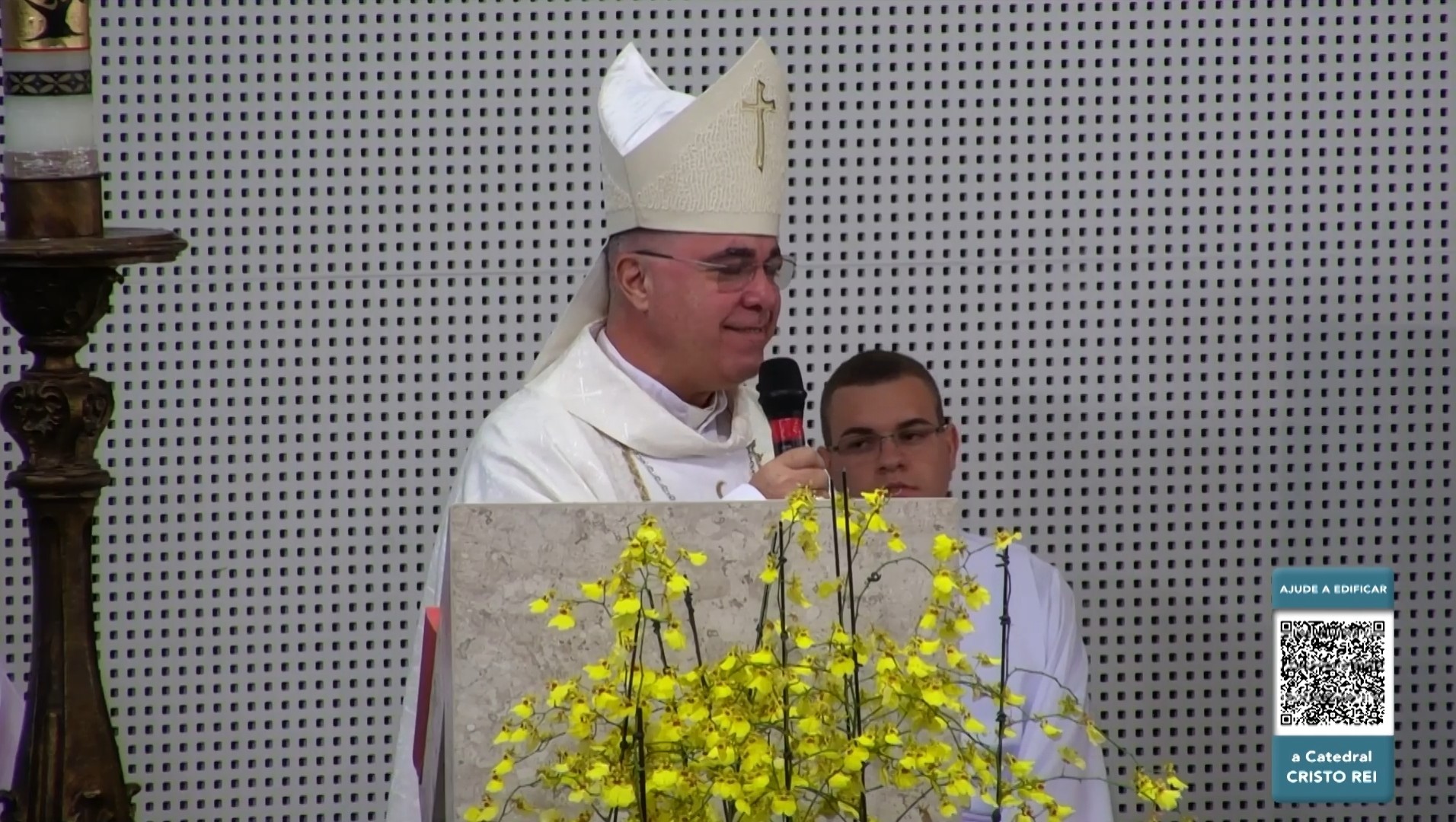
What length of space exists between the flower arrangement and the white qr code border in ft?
9.83

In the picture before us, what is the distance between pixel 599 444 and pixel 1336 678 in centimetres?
227

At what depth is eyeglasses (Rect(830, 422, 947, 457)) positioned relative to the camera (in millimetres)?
4000

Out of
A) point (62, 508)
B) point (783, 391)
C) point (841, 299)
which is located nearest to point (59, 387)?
point (62, 508)

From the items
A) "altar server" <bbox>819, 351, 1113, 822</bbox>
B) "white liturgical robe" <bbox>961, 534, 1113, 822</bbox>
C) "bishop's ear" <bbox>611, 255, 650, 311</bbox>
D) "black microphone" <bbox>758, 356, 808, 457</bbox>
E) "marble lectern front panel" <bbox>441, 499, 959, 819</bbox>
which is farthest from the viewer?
"altar server" <bbox>819, 351, 1113, 822</bbox>

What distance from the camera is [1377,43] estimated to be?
4762mm

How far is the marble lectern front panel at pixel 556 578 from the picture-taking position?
2.01 m

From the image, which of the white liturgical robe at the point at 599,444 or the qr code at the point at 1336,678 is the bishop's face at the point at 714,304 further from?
the qr code at the point at 1336,678

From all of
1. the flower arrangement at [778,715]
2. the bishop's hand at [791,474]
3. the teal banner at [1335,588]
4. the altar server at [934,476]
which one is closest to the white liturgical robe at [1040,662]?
the altar server at [934,476]

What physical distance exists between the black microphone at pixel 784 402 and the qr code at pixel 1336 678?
7.54 feet

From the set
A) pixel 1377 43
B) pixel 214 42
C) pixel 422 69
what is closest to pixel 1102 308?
pixel 1377 43

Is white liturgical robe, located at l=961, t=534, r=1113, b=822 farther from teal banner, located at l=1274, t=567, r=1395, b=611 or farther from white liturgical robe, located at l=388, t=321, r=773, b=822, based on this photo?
teal banner, located at l=1274, t=567, r=1395, b=611

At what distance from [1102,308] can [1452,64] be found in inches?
37.1

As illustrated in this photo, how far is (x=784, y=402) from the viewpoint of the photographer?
9.33 ft

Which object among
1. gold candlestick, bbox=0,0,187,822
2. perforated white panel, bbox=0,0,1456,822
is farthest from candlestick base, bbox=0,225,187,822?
perforated white panel, bbox=0,0,1456,822
